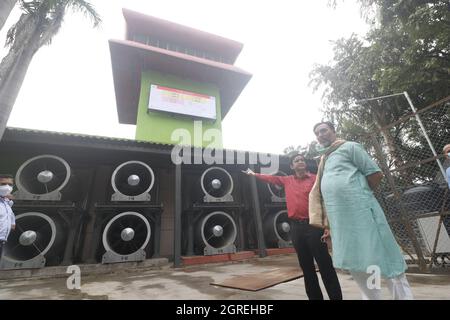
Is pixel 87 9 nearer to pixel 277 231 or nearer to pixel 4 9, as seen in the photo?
pixel 4 9

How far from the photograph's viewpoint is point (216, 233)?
20.4 feet

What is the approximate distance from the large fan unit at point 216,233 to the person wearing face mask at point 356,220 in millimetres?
4499

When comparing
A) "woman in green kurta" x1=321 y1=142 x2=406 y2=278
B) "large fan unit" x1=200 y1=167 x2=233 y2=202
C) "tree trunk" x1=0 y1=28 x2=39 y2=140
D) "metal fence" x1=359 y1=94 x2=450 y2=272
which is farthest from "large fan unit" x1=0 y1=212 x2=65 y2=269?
"metal fence" x1=359 y1=94 x2=450 y2=272

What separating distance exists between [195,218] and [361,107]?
15001mm

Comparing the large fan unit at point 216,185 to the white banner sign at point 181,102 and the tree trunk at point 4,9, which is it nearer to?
the white banner sign at point 181,102

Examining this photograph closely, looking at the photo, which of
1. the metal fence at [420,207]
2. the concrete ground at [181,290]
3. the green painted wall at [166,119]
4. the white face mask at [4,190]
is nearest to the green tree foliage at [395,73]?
the metal fence at [420,207]

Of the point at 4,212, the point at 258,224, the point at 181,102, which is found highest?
the point at 181,102

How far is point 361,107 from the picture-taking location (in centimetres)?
1619

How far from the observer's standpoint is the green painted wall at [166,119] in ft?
34.9

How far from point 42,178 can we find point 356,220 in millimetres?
6324

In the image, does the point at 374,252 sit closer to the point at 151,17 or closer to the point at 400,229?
the point at 400,229

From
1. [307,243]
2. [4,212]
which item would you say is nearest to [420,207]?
[307,243]

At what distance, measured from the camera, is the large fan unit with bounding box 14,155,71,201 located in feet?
17.4
